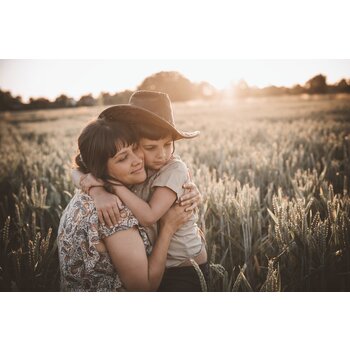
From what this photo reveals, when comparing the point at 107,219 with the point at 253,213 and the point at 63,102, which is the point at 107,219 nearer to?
the point at 253,213

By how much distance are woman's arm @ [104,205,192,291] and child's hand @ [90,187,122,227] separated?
0.16 feet

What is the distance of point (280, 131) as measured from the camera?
329 centimetres

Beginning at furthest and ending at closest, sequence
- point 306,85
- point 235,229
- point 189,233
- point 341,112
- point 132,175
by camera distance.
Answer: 1. point 341,112
2. point 306,85
3. point 235,229
4. point 189,233
5. point 132,175

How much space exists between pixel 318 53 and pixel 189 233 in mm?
1112

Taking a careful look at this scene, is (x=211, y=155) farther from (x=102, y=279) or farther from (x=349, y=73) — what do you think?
(x=102, y=279)

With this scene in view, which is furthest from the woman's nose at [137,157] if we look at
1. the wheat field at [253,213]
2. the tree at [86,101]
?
the tree at [86,101]

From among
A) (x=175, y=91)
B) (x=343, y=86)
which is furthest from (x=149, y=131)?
(x=343, y=86)

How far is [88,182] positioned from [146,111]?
0.32m

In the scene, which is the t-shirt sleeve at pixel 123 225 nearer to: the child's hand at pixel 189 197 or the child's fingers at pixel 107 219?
the child's fingers at pixel 107 219

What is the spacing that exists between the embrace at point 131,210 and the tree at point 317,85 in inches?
38.7

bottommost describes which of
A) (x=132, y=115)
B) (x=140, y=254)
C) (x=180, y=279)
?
(x=180, y=279)

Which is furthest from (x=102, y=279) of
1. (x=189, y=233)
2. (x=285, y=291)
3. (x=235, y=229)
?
(x=285, y=291)

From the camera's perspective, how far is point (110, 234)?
3.70ft

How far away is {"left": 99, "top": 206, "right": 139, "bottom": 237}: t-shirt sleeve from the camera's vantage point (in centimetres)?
113
